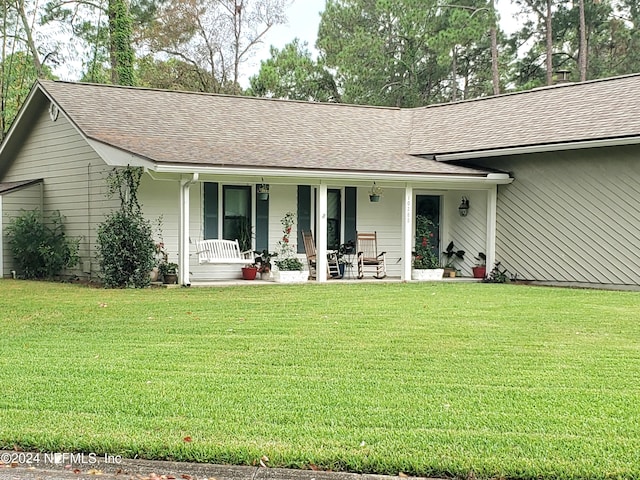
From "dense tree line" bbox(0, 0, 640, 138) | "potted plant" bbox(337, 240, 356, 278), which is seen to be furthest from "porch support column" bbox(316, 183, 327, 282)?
"dense tree line" bbox(0, 0, 640, 138)

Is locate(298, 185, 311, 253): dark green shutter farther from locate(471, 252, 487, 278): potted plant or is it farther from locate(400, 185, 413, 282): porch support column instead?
locate(471, 252, 487, 278): potted plant

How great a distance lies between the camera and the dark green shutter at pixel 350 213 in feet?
53.5

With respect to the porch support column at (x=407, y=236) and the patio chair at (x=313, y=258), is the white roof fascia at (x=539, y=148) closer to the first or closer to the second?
the porch support column at (x=407, y=236)

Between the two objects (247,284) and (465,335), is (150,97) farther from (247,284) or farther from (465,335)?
(465,335)

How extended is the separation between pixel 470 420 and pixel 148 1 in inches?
1111

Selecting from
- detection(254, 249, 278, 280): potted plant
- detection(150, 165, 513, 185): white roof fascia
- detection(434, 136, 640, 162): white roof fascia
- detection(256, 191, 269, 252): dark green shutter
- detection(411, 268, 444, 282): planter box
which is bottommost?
detection(411, 268, 444, 282): planter box

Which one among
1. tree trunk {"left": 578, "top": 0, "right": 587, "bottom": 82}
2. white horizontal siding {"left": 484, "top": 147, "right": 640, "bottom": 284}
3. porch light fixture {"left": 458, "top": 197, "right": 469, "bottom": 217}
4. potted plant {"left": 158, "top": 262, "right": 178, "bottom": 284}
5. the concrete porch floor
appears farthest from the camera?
tree trunk {"left": 578, "top": 0, "right": 587, "bottom": 82}

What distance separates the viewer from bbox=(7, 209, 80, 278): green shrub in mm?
15594

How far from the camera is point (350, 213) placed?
16.4 metres

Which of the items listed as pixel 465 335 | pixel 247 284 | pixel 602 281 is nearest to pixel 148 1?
pixel 247 284

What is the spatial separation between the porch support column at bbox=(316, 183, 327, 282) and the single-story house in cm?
2

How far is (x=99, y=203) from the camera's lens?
15.0 m

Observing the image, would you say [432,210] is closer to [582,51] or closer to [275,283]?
[275,283]

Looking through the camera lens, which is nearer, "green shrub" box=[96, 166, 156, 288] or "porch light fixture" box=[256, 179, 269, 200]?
"green shrub" box=[96, 166, 156, 288]
